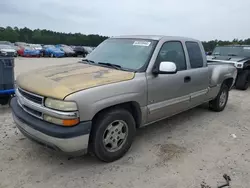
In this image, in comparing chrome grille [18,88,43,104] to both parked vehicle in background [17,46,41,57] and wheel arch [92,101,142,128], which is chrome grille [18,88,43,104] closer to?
wheel arch [92,101,142,128]

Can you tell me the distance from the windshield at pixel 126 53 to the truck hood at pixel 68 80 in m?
0.29

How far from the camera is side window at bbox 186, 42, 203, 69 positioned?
4453 millimetres

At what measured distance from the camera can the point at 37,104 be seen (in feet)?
9.28

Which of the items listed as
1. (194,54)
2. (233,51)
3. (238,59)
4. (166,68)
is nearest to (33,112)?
(166,68)

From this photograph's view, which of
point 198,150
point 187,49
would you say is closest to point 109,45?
point 187,49

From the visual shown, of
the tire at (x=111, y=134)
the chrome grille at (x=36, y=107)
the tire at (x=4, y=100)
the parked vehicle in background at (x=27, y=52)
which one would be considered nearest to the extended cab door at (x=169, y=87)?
the tire at (x=111, y=134)

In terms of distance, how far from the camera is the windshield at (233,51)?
32.6ft

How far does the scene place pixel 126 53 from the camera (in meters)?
3.84

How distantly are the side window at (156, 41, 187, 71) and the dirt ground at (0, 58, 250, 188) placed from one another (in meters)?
1.31

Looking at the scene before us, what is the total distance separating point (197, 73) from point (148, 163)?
217 cm

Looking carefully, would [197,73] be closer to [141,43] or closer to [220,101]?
[141,43]

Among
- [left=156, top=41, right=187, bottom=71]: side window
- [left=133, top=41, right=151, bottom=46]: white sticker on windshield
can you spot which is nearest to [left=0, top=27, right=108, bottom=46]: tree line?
[left=156, top=41, right=187, bottom=71]: side window

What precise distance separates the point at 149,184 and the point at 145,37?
7.98 feet

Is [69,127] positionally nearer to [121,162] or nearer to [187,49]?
[121,162]
